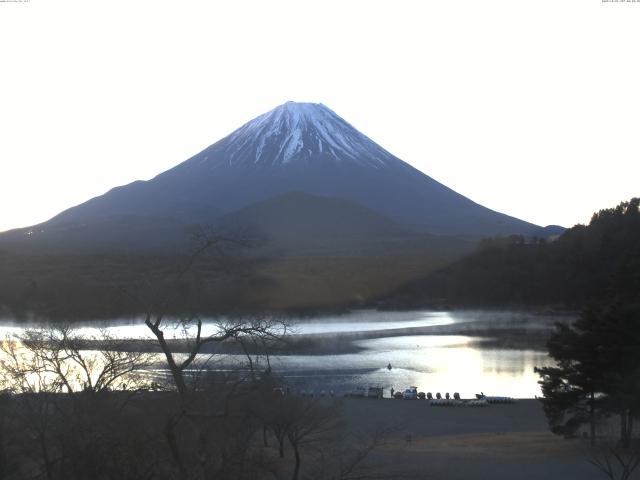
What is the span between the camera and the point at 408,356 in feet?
75.3

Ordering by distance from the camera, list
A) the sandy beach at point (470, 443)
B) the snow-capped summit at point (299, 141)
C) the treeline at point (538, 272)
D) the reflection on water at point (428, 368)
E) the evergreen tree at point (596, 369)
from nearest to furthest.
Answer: the sandy beach at point (470, 443) < the evergreen tree at point (596, 369) < the reflection on water at point (428, 368) < the treeline at point (538, 272) < the snow-capped summit at point (299, 141)

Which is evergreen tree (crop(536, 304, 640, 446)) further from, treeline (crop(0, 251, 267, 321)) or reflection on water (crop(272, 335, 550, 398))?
treeline (crop(0, 251, 267, 321))

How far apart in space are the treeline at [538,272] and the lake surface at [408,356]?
6.73m

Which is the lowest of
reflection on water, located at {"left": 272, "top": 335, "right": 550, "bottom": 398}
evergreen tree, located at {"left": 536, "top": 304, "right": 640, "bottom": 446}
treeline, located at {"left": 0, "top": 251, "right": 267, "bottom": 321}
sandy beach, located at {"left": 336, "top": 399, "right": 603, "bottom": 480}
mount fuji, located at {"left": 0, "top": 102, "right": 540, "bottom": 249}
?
sandy beach, located at {"left": 336, "top": 399, "right": 603, "bottom": 480}

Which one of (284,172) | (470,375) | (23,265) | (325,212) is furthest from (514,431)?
(284,172)

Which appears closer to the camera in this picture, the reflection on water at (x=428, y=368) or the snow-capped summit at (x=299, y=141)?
the reflection on water at (x=428, y=368)

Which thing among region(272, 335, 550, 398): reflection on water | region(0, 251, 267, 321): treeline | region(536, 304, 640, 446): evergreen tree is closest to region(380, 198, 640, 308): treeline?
region(272, 335, 550, 398): reflection on water

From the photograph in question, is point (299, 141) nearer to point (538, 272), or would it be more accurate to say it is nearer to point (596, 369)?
point (538, 272)

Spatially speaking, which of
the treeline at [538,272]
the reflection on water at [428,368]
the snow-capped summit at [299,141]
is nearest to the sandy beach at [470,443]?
the reflection on water at [428,368]

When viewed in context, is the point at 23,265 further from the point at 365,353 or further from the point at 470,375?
the point at 470,375

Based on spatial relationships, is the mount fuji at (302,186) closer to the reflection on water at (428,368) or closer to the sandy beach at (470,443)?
the reflection on water at (428,368)

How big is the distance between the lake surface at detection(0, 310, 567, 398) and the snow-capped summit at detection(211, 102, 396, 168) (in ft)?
191

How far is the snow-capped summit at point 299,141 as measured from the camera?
301 ft

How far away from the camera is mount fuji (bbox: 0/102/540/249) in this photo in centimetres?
7519
